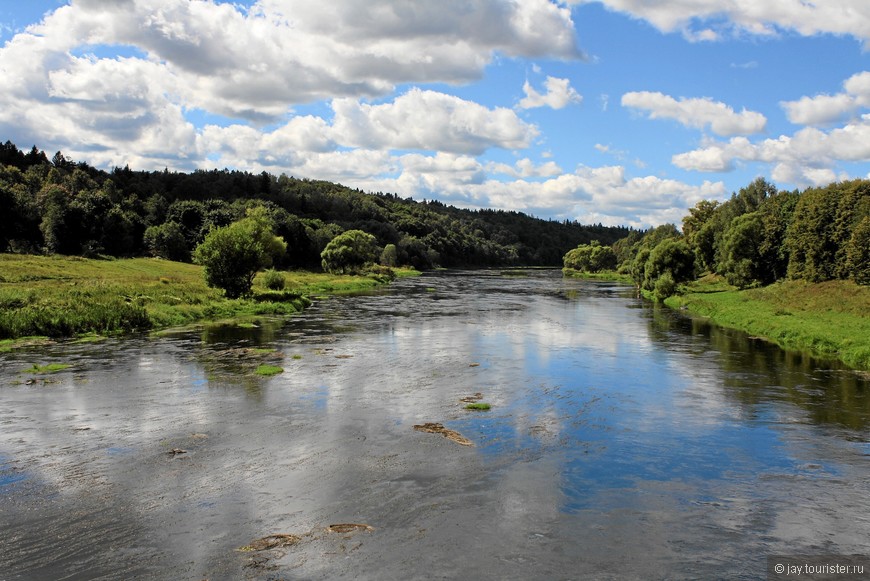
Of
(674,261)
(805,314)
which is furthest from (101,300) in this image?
(674,261)

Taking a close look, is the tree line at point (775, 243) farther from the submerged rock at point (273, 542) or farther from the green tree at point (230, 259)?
the submerged rock at point (273, 542)

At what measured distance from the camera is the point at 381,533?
1420cm

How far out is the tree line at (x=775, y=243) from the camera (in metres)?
59.6

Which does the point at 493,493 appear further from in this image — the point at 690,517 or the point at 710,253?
the point at 710,253

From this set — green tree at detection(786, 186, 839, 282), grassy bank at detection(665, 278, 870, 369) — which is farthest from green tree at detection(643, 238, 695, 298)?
green tree at detection(786, 186, 839, 282)

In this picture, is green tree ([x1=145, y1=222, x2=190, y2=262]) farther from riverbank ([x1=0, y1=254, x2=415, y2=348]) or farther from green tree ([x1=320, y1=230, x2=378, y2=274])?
riverbank ([x1=0, y1=254, x2=415, y2=348])

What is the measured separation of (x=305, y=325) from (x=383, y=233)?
143 metres

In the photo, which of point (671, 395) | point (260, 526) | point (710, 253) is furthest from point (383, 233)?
point (260, 526)

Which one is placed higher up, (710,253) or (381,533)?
(710,253)

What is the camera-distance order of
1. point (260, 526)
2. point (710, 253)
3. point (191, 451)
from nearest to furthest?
point (260, 526) < point (191, 451) < point (710, 253)

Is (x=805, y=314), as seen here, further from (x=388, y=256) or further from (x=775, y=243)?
(x=388, y=256)

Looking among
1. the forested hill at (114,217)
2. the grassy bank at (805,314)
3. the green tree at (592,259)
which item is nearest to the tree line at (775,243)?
the grassy bank at (805,314)

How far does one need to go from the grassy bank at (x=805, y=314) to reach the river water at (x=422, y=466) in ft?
15.4

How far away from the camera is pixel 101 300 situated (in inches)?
1875
